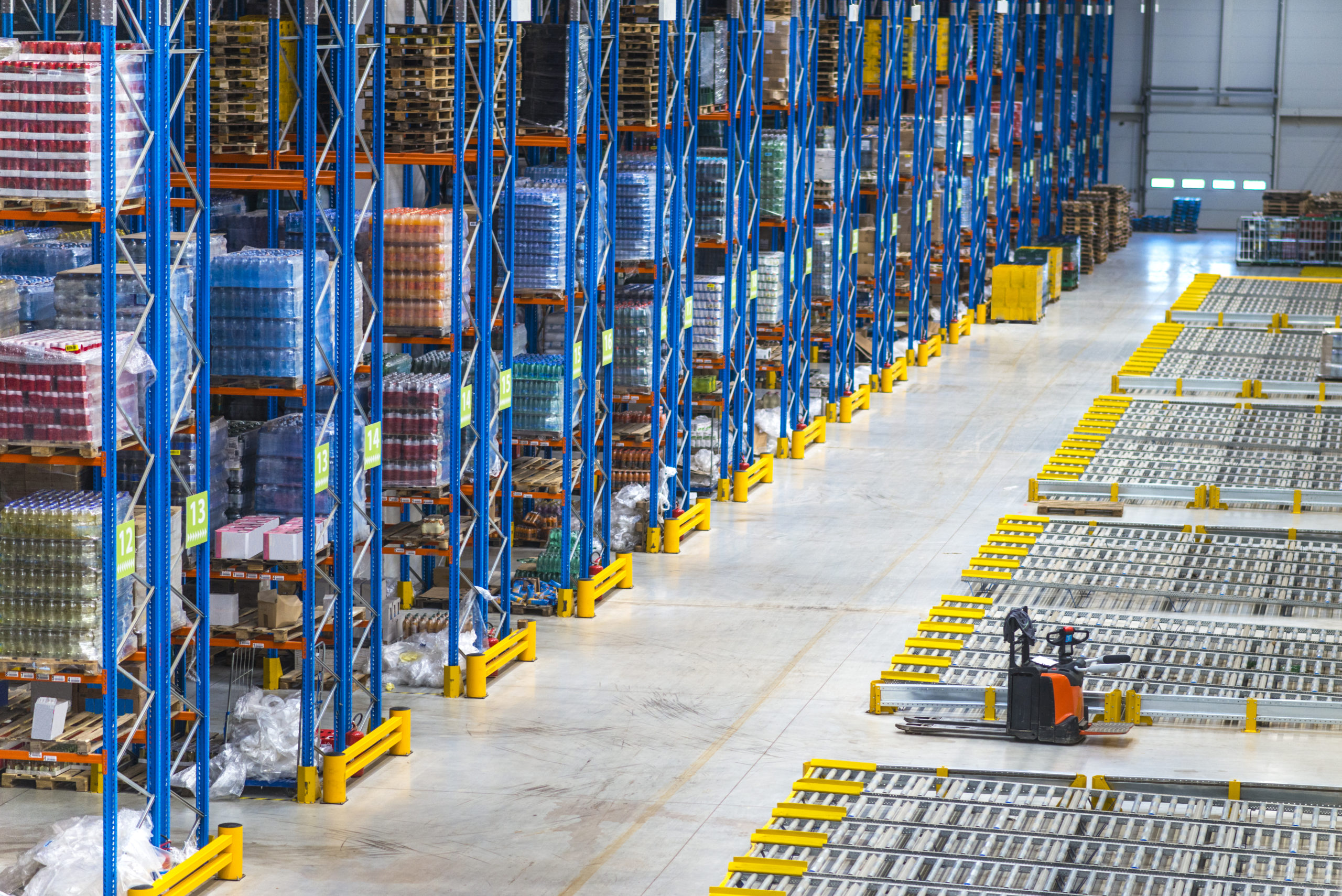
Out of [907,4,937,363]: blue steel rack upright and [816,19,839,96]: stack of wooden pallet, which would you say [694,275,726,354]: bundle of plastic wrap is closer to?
[816,19,839,96]: stack of wooden pallet

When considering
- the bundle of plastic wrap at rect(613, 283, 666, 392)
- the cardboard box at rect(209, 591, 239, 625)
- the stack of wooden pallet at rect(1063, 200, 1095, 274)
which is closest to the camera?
the cardboard box at rect(209, 591, 239, 625)

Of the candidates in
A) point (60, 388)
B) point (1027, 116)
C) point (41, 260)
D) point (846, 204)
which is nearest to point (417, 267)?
point (41, 260)

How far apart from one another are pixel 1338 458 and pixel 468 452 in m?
11.4

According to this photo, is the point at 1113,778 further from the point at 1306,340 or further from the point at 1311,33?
the point at 1311,33

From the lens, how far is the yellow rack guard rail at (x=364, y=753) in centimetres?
1054

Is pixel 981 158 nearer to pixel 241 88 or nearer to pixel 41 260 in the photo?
pixel 241 88

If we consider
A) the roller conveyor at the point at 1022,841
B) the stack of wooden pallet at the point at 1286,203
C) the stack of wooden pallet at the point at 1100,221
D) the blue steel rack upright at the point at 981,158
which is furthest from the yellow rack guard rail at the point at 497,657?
the stack of wooden pallet at the point at 1286,203

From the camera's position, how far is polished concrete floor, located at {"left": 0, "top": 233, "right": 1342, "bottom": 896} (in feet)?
32.3

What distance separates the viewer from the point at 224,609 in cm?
1074

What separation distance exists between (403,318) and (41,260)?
7.27 ft

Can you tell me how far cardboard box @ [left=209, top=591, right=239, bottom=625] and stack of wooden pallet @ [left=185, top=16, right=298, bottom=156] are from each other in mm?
2590

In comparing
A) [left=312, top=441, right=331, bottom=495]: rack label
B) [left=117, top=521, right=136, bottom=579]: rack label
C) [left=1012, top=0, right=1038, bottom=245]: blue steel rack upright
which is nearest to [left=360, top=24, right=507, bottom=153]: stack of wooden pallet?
[left=312, top=441, right=331, bottom=495]: rack label

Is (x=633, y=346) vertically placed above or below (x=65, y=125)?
below

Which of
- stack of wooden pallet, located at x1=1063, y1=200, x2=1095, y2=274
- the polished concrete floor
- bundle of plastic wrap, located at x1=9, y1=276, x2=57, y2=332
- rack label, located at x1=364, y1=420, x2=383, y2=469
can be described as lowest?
the polished concrete floor
